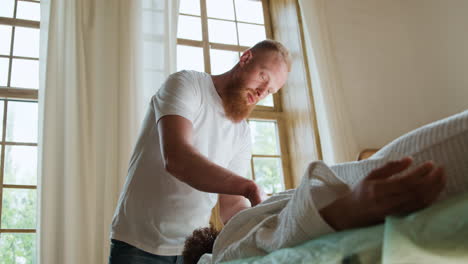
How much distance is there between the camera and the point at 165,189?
4.51 ft

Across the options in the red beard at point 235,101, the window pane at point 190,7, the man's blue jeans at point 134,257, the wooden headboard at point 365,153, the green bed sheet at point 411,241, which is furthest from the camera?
the window pane at point 190,7

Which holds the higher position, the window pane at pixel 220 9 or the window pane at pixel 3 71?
the window pane at pixel 220 9

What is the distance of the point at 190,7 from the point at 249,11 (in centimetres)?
54

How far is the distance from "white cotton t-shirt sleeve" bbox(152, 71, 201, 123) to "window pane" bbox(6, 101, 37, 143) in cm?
158

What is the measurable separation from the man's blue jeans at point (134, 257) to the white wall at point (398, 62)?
7.67 feet

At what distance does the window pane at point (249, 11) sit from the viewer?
3596 mm

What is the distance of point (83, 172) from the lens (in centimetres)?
238

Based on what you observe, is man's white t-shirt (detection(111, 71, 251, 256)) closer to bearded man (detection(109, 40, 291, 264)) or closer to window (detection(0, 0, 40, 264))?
bearded man (detection(109, 40, 291, 264))

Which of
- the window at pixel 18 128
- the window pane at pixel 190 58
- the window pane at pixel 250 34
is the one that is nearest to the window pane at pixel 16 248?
the window at pixel 18 128

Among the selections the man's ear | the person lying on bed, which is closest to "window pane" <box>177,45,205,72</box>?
the man's ear

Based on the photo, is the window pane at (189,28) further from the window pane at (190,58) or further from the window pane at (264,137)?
the window pane at (264,137)


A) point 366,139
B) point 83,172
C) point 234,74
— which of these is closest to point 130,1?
point 83,172

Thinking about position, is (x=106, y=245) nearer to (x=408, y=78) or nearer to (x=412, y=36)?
(x=408, y=78)

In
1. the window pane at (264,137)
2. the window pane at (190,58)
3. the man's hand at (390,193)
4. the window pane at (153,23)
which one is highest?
the window pane at (153,23)
